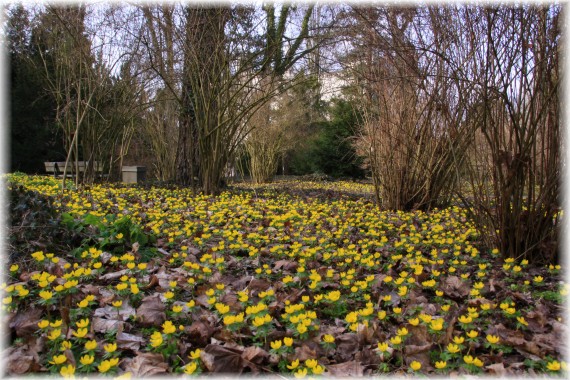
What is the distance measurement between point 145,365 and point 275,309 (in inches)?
26.3

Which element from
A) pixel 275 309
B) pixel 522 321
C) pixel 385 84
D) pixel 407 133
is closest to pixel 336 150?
pixel 385 84

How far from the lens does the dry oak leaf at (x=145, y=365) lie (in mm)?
1477

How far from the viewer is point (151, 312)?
6.30 feet

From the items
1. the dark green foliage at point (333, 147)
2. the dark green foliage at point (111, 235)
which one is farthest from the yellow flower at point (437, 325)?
the dark green foliage at point (333, 147)

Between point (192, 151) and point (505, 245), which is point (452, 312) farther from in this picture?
point (192, 151)

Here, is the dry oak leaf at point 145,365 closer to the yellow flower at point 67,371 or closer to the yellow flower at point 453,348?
the yellow flower at point 67,371

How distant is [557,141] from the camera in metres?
2.72

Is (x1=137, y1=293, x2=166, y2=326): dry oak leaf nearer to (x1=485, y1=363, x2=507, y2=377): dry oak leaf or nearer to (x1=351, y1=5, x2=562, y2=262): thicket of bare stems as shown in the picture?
(x1=485, y1=363, x2=507, y2=377): dry oak leaf

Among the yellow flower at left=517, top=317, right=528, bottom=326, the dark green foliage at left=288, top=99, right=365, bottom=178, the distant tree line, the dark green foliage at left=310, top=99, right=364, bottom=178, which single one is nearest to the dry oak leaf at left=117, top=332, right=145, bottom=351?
the yellow flower at left=517, top=317, right=528, bottom=326

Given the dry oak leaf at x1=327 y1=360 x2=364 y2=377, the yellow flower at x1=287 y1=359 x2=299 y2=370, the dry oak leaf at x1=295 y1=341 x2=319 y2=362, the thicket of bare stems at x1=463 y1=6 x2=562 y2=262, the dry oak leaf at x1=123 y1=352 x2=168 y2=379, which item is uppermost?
the thicket of bare stems at x1=463 y1=6 x2=562 y2=262

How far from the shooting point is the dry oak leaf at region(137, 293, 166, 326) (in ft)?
6.09

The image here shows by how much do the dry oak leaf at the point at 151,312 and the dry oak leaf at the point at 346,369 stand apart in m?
0.81

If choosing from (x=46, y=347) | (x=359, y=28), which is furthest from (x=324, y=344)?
(x=359, y=28)

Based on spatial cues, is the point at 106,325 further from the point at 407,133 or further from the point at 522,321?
the point at 407,133
